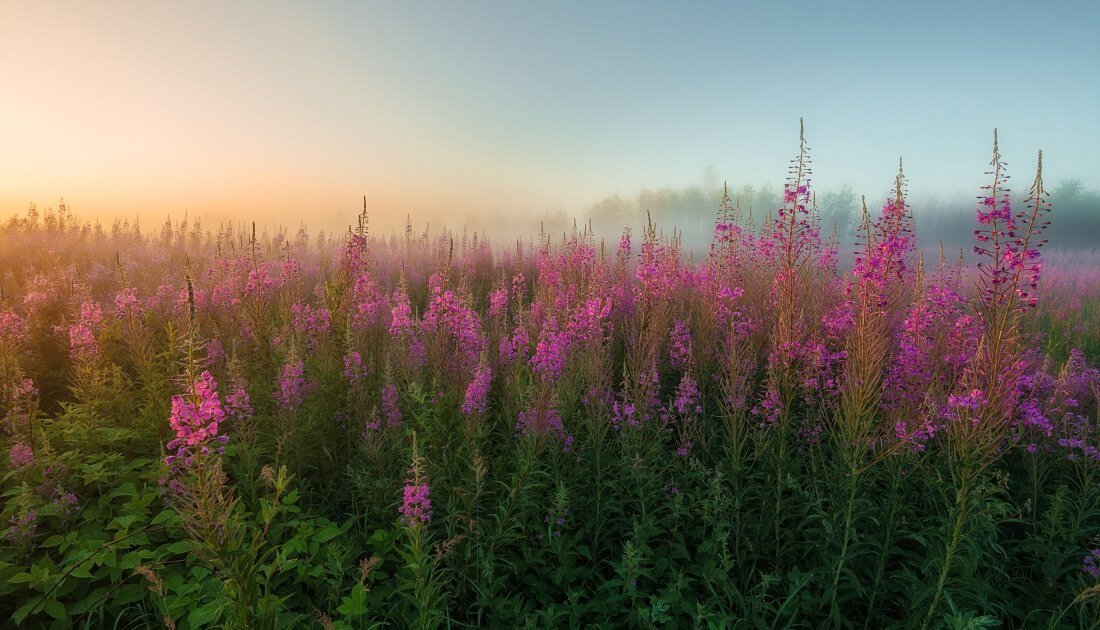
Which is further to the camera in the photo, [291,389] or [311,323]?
[311,323]

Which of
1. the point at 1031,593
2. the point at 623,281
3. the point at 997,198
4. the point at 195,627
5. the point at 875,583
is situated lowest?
the point at 1031,593

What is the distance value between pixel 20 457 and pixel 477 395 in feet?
10.9

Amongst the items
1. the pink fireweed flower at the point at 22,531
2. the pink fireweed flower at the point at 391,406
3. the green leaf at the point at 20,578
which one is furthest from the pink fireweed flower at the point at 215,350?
the green leaf at the point at 20,578

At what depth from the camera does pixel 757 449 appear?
378 cm

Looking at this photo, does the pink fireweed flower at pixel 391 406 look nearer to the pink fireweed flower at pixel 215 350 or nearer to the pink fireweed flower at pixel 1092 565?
the pink fireweed flower at pixel 215 350

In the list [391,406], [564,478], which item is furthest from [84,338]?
[564,478]

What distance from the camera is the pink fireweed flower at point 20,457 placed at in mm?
3356

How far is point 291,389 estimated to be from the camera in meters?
4.03

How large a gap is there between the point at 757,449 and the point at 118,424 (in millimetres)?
5902

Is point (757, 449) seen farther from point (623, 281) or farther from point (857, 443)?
point (623, 281)

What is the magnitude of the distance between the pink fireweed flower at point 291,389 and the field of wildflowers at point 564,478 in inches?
1.1

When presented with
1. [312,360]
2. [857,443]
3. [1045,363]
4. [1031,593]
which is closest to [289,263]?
[312,360]

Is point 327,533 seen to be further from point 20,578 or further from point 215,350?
point 215,350

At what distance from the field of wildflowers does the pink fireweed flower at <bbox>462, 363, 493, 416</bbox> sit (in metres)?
0.03
